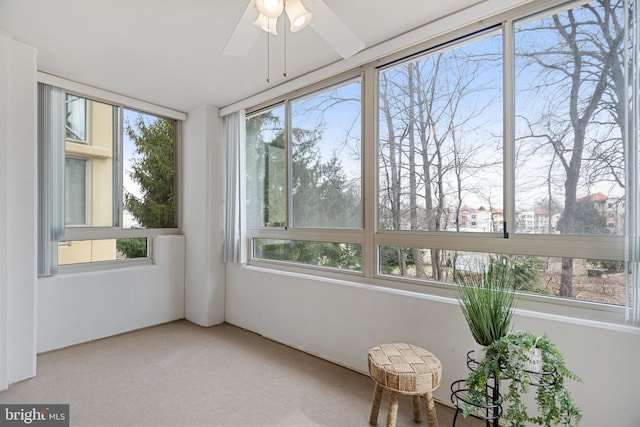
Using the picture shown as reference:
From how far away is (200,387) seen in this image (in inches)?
95.2

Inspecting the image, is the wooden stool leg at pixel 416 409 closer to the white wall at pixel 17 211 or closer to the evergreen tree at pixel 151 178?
the white wall at pixel 17 211

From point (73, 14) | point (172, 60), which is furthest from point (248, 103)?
Result: point (73, 14)

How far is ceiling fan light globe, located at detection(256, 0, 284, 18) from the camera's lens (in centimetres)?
152

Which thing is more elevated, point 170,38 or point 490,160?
point 170,38

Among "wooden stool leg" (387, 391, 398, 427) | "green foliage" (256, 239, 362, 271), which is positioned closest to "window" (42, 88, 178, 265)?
"green foliage" (256, 239, 362, 271)

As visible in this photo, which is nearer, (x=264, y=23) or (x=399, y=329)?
(x=264, y=23)

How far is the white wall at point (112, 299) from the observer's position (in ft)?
10.1

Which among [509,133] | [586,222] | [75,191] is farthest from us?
[75,191]

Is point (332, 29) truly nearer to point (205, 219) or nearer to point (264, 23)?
point (264, 23)

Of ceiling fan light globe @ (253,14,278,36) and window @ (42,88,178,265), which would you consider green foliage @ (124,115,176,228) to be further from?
ceiling fan light globe @ (253,14,278,36)

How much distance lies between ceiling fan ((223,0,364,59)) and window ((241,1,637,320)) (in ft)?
3.16

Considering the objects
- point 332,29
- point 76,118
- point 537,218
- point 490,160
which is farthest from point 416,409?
point 76,118

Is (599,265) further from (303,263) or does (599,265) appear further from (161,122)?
(161,122)

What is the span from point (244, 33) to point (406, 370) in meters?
1.94
